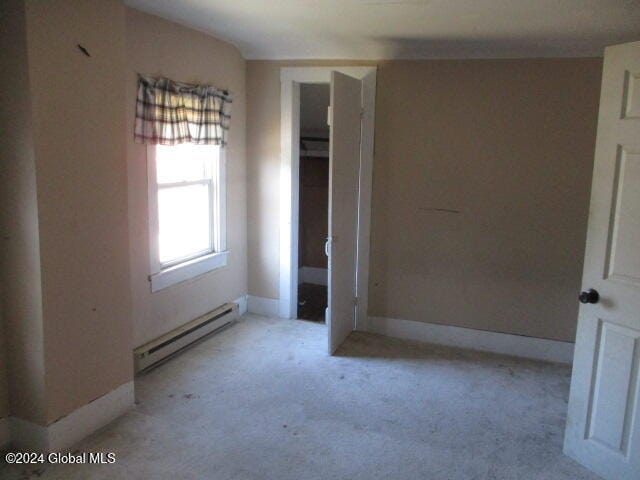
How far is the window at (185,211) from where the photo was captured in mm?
3590

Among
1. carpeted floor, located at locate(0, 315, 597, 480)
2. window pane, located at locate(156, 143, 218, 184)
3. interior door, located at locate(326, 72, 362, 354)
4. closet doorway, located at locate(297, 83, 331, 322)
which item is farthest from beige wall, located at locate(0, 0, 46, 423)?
closet doorway, located at locate(297, 83, 331, 322)

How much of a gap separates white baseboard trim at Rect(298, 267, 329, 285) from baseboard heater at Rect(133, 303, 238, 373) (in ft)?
4.96

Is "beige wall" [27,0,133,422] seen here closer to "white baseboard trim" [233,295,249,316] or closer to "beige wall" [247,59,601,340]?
"white baseboard trim" [233,295,249,316]

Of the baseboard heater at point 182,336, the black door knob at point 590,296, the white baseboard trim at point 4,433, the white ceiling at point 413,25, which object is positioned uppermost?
the white ceiling at point 413,25

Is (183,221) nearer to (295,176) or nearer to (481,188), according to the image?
(295,176)

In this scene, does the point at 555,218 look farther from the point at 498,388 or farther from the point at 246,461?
the point at 246,461

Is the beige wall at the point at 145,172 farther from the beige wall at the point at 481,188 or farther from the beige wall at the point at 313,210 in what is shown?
the beige wall at the point at 313,210

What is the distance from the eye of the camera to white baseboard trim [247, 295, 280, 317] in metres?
4.75

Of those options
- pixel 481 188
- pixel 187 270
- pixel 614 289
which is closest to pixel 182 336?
pixel 187 270

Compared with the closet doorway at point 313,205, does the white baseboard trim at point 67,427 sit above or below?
below

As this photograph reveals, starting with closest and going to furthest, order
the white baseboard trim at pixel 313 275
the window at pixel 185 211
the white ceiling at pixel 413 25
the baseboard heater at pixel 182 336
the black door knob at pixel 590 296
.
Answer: the black door knob at pixel 590 296 → the white ceiling at pixel 413 25 → the baseboard heater at pixel 182 336 → the window at pixel 185 211 → the white baseboard trim at pixel 313 275

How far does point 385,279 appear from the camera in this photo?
4.35m

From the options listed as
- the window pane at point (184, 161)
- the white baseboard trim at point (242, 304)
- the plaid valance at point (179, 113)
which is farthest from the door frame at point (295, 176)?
the window pane at point (184, 161)

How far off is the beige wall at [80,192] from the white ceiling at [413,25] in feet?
2.27
